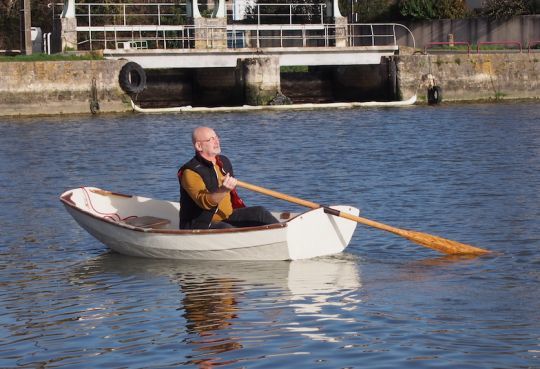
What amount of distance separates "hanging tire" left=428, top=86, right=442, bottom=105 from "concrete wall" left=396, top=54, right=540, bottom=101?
22cm

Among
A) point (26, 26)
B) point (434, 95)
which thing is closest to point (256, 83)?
point (434, 95)

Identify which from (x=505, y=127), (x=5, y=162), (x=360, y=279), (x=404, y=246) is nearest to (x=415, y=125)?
(x=505, y=127)

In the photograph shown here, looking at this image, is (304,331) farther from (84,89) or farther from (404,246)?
(84,89)

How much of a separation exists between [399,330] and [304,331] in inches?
32.6

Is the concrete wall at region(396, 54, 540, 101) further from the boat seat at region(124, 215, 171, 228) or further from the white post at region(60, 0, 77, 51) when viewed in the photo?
the boat seat at region(124, 215, 171, 228)

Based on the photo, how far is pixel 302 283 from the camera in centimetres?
1284

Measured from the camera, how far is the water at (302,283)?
9953 mm

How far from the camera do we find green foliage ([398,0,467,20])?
57.3 m

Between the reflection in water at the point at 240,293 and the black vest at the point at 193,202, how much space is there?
517 mm

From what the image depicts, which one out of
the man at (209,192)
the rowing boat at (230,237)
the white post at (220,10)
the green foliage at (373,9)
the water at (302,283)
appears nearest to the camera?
the water at (302,283)

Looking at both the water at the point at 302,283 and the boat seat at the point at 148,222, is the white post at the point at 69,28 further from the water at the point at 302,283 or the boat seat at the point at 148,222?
the boat seat at the point at 148,222

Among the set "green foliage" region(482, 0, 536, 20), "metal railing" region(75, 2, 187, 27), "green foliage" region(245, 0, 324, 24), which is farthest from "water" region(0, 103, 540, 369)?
"green foliage" region(245, 0, 324, 24)

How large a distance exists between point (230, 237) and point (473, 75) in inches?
1224

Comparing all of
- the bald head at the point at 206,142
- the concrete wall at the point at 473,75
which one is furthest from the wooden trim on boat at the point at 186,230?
the concrete wall at the point at 473,75
